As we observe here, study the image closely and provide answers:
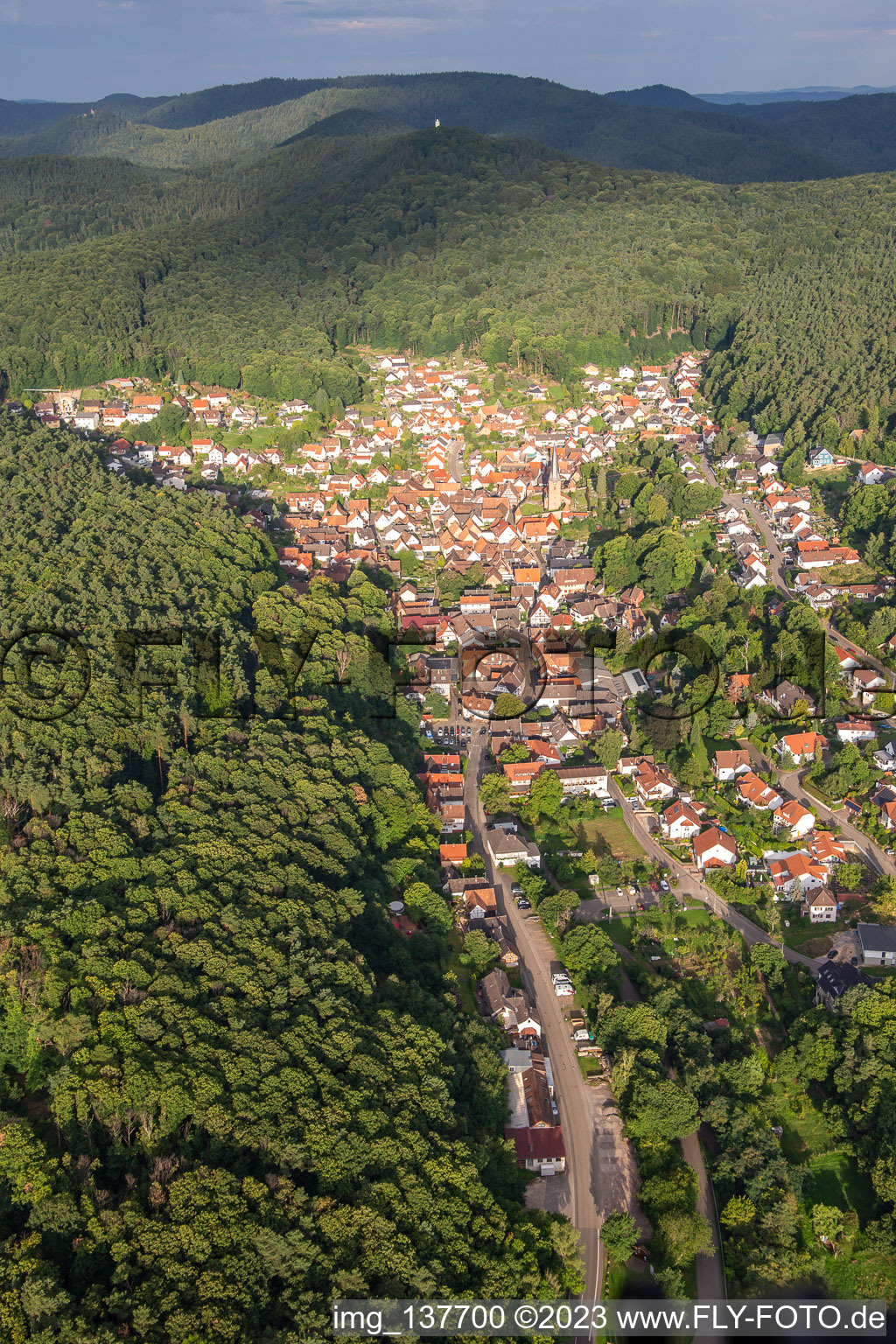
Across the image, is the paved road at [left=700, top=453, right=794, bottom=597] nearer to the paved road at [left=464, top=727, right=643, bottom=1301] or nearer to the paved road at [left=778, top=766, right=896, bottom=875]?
the paved road at [left=778, top=766, right=896, bottom=875]

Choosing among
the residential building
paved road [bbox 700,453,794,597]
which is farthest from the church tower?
the residential building

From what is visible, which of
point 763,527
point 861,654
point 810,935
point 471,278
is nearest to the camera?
point 810,935

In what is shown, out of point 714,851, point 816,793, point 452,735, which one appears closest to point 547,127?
point 452,735

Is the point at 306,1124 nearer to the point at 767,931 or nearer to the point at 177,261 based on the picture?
the point at 767,931

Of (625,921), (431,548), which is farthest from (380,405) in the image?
(625,921)

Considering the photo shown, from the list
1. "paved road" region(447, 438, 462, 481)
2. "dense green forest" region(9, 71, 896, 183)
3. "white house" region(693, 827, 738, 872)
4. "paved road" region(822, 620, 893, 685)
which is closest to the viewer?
"white house" region(693, 827, 738, 872)

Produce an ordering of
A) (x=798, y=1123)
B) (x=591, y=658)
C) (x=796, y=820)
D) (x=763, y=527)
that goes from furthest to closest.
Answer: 1. (x=763, y=527)
2. (x=591, y=658)
3. (x=796, y=820)
4. (x=798, y=1123)

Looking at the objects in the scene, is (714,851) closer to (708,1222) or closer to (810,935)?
(810,935)
